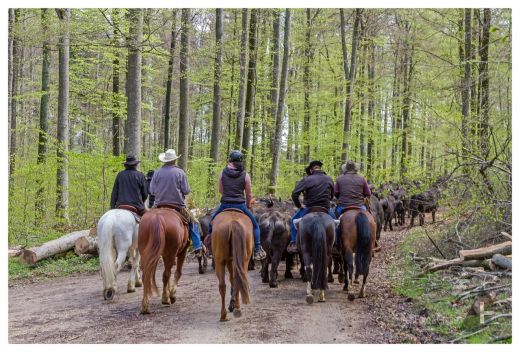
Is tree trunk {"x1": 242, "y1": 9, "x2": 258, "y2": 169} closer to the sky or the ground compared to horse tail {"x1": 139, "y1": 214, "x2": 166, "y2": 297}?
closer to the sky

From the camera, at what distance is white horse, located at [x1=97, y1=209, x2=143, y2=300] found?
9398 millimetres

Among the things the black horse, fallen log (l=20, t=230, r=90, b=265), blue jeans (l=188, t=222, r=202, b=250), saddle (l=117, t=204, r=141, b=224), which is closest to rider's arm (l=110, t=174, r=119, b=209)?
saddle (l=117, t=204, r=141, b=224)

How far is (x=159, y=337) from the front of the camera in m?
7.09

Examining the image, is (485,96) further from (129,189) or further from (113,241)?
(113,241)

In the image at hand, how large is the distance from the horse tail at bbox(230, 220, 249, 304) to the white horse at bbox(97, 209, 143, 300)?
2635 millimetres

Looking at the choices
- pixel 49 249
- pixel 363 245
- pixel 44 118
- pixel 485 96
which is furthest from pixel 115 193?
pixel 44 118

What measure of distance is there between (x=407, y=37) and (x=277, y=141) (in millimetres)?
7395

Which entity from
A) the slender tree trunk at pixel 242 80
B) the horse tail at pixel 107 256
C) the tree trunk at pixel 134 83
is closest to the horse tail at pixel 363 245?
the horse tail at pixel 107 256

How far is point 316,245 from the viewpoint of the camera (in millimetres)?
9211

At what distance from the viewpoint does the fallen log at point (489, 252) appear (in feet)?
29.9

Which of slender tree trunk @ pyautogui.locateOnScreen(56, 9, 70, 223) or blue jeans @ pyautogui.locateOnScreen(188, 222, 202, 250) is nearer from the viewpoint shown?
blue jeans @ pyautogui.locateOnScreen(188, 222, 202, 250)

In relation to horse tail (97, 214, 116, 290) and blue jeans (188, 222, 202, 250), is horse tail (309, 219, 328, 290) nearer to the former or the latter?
blue jeans (188, 222, 202, 250)
